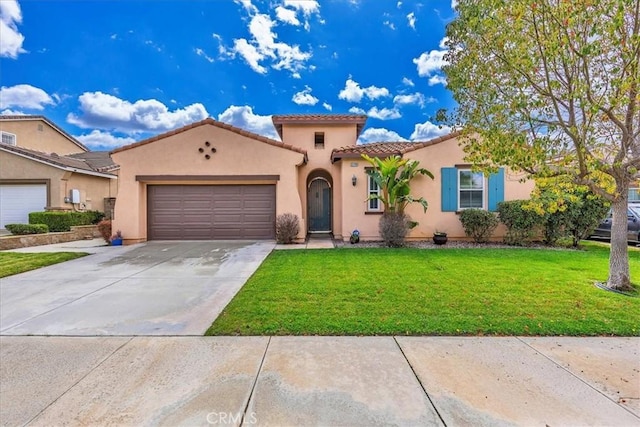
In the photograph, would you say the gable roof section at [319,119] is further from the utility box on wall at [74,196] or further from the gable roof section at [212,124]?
the utility box on wall at [74,196]

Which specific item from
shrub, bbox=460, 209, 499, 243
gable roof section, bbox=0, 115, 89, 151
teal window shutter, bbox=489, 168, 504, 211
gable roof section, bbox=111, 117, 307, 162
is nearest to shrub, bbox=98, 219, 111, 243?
gable roof section, bbox=111, 117, 307, 162

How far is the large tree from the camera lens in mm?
4645

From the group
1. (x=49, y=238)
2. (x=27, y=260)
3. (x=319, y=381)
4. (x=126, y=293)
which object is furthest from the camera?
(x=49, y=238)

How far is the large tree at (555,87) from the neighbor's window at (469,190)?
5.82 meters

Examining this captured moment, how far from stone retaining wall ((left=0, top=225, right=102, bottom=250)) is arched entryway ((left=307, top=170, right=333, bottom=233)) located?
10.7 m

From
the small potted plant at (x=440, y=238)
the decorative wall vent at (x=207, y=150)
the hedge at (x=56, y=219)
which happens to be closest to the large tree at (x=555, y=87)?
the small potted plant at (x=440, y=238)

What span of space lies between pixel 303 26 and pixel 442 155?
9.14 metres

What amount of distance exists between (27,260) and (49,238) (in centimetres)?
479

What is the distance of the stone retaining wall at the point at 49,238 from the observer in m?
11.5

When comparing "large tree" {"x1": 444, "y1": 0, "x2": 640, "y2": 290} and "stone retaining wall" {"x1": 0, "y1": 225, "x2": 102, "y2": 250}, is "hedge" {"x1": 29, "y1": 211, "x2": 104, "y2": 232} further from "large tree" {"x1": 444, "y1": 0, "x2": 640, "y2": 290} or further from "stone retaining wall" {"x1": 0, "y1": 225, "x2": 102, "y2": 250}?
"large tree" {"x1": 444, "y1": 0, "x2": 640, "y2": 290}

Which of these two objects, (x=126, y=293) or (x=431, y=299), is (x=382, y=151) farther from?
(x=126, y=293)

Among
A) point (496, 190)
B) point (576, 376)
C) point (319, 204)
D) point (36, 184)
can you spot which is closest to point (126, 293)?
point (576, 376)

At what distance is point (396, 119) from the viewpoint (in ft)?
65.6

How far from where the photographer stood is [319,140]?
14711 millimetres
